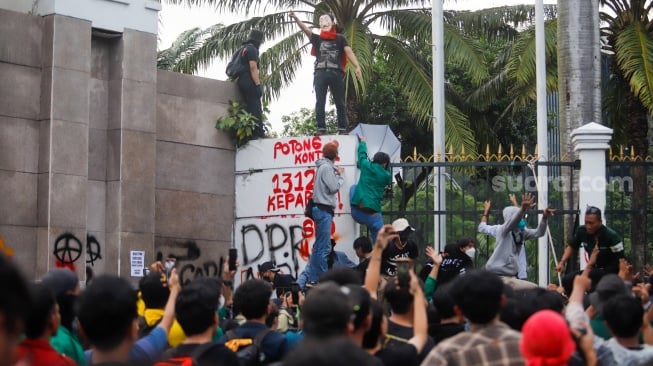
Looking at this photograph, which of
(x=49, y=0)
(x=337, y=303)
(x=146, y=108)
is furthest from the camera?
(x=146, y=108)

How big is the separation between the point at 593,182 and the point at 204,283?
377 inches

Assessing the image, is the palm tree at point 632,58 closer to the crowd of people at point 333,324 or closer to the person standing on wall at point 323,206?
the person standing on wall at point 323,206

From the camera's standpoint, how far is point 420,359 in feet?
18.5

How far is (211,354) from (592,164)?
32.7 ft

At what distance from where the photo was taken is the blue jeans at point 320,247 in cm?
1321

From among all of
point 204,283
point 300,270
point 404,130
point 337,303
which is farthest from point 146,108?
point 404,130

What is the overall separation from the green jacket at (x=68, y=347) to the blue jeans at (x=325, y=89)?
10154mm

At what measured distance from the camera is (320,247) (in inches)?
523

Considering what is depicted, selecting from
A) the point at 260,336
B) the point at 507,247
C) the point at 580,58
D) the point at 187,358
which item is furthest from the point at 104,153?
the point at 187,358

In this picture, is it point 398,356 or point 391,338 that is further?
point 391,338

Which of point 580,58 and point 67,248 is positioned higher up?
point 580,58

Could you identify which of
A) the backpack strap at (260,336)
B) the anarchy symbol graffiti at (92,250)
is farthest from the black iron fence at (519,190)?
the backpack strap at (260,336)

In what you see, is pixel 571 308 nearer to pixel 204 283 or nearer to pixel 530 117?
pixel 204 283

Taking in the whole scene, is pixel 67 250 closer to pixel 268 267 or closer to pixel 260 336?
pixel 268 267
